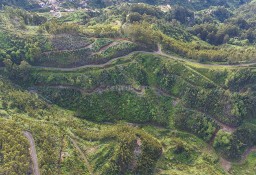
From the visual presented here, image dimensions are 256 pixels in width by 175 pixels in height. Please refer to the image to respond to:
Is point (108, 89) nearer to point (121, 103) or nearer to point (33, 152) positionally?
point (121, 103)

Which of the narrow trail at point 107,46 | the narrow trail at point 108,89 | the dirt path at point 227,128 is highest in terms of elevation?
the narrow trail at point 107,46

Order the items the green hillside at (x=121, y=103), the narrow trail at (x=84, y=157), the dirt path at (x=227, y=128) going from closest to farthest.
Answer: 1. the narrow trail at (x=84, y=157)
2. the green hillside at (x=121, y=103)
3. the dirt path at (x=227, y=128)

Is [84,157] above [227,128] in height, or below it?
below

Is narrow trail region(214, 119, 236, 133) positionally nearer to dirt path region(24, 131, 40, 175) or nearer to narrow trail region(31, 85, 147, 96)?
narrow trail region(31, 85, 147, 96)

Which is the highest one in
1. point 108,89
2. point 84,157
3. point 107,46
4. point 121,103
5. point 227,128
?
point 107,46

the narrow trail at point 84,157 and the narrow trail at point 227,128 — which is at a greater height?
the narrow trail at point 227,128

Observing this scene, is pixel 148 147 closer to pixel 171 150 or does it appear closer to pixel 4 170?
pixel 171 150

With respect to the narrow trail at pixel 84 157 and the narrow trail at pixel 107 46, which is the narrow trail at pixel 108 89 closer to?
the narrow trail at pixel 107 46

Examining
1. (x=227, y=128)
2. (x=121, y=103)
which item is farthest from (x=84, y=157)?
(x=227, y=128)

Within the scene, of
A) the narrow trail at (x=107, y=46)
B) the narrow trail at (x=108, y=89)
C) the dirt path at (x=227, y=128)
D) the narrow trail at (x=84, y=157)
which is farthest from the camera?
the narrow trail at (x=107, y=46)

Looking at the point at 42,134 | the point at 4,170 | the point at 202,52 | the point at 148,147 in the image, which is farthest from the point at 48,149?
the point at 202,52

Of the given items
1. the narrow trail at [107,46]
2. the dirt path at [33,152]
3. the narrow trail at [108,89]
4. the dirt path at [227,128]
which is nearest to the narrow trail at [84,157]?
the dirt path at [33,152]

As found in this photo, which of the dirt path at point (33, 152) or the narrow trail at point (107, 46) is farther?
the narrow trail at point (107, 46)
